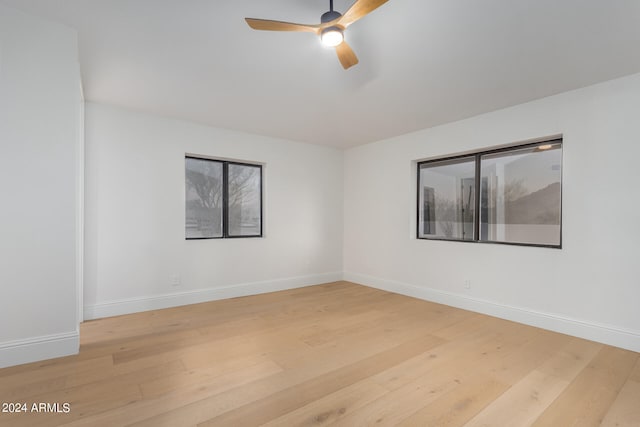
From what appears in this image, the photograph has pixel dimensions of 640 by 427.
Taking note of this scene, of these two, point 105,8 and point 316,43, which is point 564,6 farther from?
point 105,8

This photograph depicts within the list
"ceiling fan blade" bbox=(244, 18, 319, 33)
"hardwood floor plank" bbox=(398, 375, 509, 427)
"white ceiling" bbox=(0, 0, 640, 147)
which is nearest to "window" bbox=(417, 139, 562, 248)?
"white ceiling" bbox=(0, 0, 640, 147)

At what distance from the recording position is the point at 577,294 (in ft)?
9.78

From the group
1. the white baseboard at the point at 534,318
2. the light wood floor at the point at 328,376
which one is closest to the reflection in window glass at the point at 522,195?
the white baseboard at the point at 534,318

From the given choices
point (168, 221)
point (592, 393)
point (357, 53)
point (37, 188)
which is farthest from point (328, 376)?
point (168, 221)

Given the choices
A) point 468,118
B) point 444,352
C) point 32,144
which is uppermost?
point 468,118

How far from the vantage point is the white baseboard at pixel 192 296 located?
3475 millimetres

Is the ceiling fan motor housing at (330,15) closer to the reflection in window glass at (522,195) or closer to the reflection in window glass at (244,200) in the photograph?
the reflection in window glass at (522,195)

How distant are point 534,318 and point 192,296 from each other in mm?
4023

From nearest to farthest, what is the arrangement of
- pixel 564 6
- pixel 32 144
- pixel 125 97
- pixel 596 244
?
pixel 564 6, pixel 32 144, pixel 596 244, pixel 125 97

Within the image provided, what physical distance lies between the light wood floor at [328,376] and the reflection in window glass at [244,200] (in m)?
1.58

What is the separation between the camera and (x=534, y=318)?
3230mm

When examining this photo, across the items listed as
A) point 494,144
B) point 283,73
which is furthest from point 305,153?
point 494,144

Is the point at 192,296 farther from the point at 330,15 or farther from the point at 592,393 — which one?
the point at 592,393

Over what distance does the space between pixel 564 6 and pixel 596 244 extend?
7.11ft
